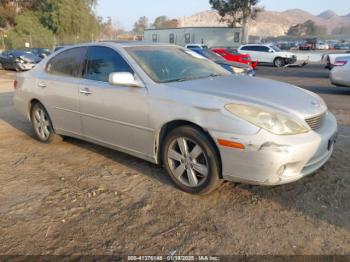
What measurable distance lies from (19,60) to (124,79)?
19857mm

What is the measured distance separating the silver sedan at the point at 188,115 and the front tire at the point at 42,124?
12.7 inches

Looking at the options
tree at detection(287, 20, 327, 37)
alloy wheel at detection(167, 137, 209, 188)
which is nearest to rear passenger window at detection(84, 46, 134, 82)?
alloy wheel at detection(167, 137, 209, 188)

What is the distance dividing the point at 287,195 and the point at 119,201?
5.62ft

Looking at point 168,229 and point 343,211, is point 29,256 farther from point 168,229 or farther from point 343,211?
point 343,211

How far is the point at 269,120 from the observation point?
3400mm

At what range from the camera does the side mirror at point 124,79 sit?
13.3 feet

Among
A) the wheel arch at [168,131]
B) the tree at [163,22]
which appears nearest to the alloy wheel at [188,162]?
the wheel arch at [168,131]

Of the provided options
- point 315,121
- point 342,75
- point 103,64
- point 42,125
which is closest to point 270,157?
point 315,121

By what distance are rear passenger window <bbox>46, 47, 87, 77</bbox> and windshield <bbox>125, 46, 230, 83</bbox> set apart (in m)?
0.89

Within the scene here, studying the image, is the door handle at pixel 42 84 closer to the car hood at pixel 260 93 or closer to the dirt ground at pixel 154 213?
the dirt ground at pixel 154 213

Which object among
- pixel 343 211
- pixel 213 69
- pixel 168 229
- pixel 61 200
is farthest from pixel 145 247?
pixel 213 69

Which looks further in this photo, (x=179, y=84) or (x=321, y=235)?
(x=179, y=84)

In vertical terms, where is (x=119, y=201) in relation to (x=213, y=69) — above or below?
below

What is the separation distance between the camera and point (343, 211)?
343cm
